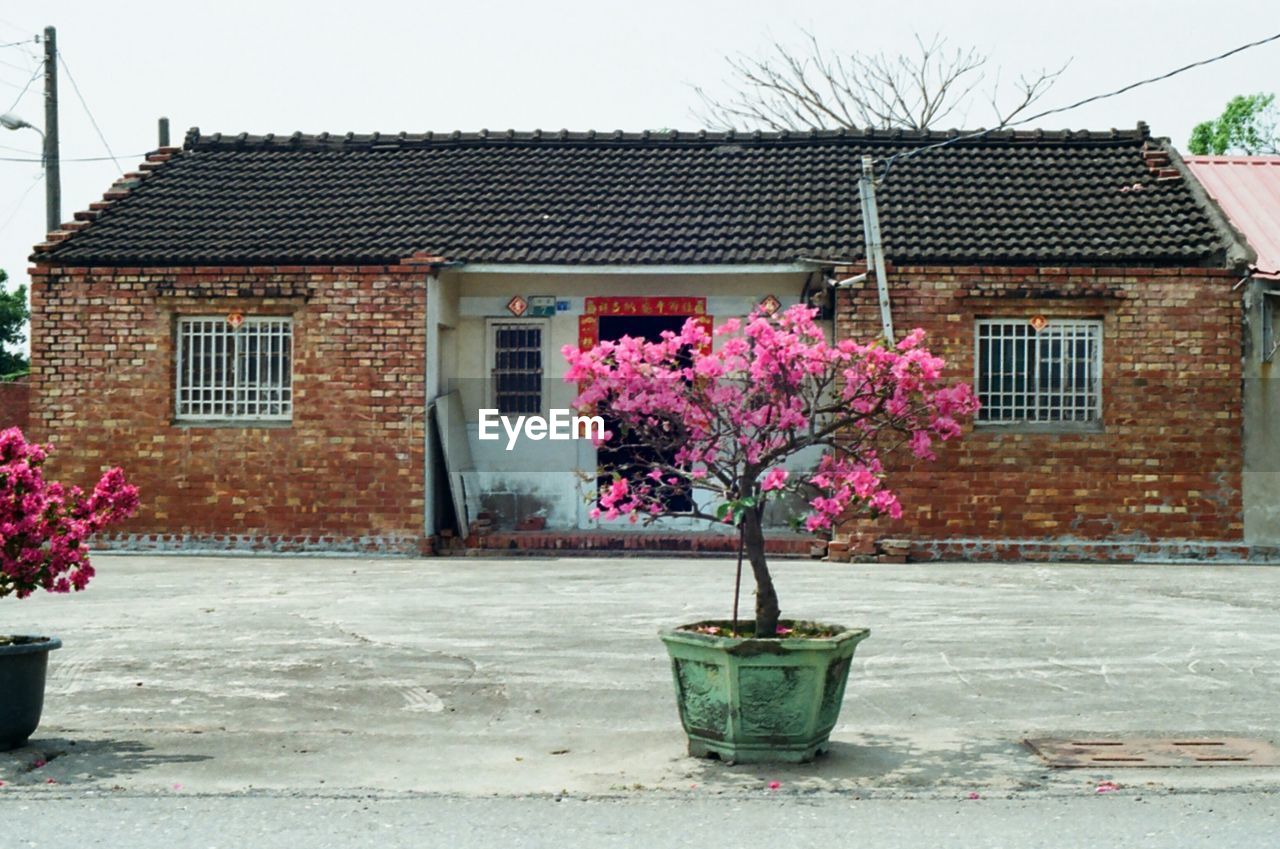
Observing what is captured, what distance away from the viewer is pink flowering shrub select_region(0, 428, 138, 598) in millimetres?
8438

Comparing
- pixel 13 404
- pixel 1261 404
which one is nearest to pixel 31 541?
pixel 1261 404

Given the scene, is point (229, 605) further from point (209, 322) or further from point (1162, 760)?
point (1162, 760)

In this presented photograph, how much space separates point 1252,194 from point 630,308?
8.18 metres

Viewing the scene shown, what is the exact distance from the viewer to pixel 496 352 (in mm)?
20078

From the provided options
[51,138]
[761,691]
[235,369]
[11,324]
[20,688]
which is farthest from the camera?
[11,324]

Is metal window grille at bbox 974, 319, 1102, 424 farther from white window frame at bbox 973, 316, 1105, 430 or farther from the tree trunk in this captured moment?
the tree trunk

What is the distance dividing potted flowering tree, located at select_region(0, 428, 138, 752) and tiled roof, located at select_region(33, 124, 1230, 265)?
10311mm

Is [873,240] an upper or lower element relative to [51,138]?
lower

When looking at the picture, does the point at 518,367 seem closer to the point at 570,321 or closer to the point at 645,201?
the point at 570,321

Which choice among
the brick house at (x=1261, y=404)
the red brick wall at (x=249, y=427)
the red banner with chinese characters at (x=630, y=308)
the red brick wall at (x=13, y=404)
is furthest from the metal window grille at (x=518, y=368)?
the brick house at (x=1261, y=404)

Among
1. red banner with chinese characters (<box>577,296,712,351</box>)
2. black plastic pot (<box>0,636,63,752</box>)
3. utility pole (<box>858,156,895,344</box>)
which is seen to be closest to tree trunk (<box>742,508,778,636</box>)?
black plastic pot (<box>0,636,63,752</box>)

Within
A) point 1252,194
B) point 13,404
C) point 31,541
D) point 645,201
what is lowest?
point 31,541

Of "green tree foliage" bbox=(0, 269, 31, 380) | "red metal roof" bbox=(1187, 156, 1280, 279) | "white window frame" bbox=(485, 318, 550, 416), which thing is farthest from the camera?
"green tree foliage" bbox=(0, 269, 31, 380)

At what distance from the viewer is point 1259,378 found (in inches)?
725
